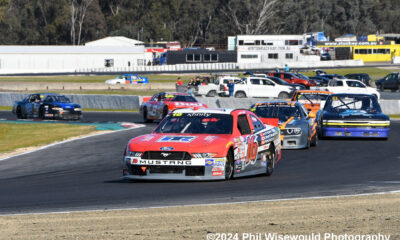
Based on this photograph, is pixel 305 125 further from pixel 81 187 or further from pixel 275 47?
pixel 275 47

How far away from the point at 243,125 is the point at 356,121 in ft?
30.5

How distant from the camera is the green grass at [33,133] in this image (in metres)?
22.2

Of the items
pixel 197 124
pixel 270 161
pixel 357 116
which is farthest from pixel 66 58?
pixel 197 124

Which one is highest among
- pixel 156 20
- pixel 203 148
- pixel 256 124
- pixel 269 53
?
pixel 156 20

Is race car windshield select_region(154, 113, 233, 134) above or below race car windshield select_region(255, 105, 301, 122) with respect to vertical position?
above

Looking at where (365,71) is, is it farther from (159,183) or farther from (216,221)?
(216,221)

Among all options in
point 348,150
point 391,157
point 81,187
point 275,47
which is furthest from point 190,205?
point 275,47

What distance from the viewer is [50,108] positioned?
32.3 meters

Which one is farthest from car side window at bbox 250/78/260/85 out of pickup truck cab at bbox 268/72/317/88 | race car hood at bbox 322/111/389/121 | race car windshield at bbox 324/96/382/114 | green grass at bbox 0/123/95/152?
race car hood at bbox 322/111/389/121

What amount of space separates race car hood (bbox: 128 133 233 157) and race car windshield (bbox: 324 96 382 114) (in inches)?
418

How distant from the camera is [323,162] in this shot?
16.1m

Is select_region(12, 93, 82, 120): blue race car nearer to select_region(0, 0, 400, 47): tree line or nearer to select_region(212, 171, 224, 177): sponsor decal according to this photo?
select_region(212, 171, 224, 177): sponsor decal

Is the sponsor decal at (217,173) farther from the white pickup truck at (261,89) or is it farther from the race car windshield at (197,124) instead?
the white pickup truck at (261,89)

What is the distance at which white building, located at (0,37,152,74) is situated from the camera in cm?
8969
